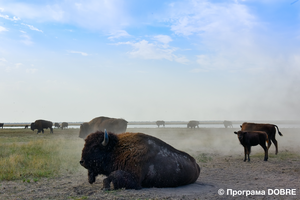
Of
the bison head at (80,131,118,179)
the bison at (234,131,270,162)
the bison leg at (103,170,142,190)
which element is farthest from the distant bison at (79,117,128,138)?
the bison leg at (103,170,142,190)

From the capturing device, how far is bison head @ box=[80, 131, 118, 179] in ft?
23.9

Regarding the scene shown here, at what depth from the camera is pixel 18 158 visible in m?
12.2

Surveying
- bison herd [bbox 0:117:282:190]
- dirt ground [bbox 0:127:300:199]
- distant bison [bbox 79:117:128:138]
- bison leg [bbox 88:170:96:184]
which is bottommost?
dirt ground [bbox 0:127:300:199]

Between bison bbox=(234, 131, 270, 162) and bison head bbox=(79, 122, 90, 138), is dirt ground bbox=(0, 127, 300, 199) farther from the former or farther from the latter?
bison head bbox=(79, 122, 90, 138)

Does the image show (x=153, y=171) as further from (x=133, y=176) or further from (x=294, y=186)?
(x=294, y=186)

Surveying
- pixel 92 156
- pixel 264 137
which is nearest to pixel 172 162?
pixel 92 156

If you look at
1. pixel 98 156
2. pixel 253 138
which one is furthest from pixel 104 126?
pixel 98 156

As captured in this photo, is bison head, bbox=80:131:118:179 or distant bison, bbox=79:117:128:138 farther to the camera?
distant bison, bbox=79:117:128:138

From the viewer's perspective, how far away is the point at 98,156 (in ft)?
24.0

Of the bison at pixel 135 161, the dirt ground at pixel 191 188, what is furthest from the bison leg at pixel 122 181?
the dirt ground at pixel 191 188

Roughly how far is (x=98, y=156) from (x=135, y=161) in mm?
1100

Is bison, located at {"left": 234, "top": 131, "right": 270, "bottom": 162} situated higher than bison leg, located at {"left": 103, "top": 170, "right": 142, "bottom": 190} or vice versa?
bison, located at {"left": 234, "top": 131, "right": 270, "bottom": 162}

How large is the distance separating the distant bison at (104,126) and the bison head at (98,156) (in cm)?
1372

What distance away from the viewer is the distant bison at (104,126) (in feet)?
69.5
